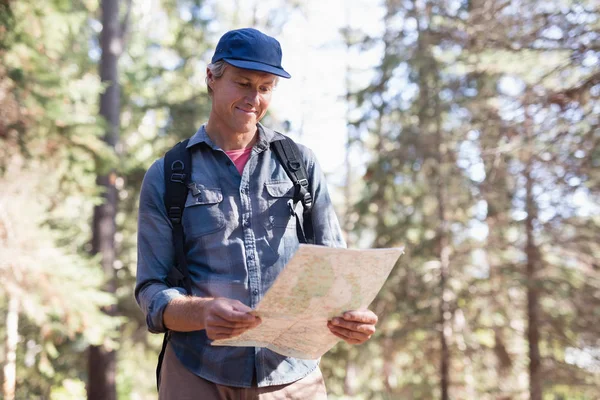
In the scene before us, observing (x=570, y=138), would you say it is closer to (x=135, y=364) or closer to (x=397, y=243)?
(x=397, y=243)

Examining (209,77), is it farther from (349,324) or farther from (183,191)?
(349,324)

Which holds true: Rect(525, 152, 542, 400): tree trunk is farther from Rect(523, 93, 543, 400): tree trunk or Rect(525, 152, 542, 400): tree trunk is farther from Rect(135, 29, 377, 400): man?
Rect(135, 29, 377, 400): man

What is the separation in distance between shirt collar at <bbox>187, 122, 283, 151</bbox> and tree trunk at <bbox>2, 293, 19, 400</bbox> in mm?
10402

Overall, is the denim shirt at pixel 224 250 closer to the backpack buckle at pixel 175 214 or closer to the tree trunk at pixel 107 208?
the backpack buckle at pixel 175 214

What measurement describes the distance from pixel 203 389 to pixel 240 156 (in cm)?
89

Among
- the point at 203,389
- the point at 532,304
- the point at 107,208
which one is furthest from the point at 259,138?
the point at 107,208

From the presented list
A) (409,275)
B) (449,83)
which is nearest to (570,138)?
(449,83)

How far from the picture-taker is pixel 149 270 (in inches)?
88.5

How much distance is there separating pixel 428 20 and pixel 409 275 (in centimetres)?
485

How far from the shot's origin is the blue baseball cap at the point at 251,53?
7.55 feet

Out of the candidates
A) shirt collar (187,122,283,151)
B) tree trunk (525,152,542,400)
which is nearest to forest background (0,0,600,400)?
tree trunk (525,152,542,400)

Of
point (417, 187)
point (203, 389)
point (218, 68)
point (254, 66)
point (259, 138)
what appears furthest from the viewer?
point (417, 187)

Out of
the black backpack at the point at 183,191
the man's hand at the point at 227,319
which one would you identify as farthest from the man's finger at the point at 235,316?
the black backpack at the point at 183,191

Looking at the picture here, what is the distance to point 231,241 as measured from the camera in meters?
2.27
